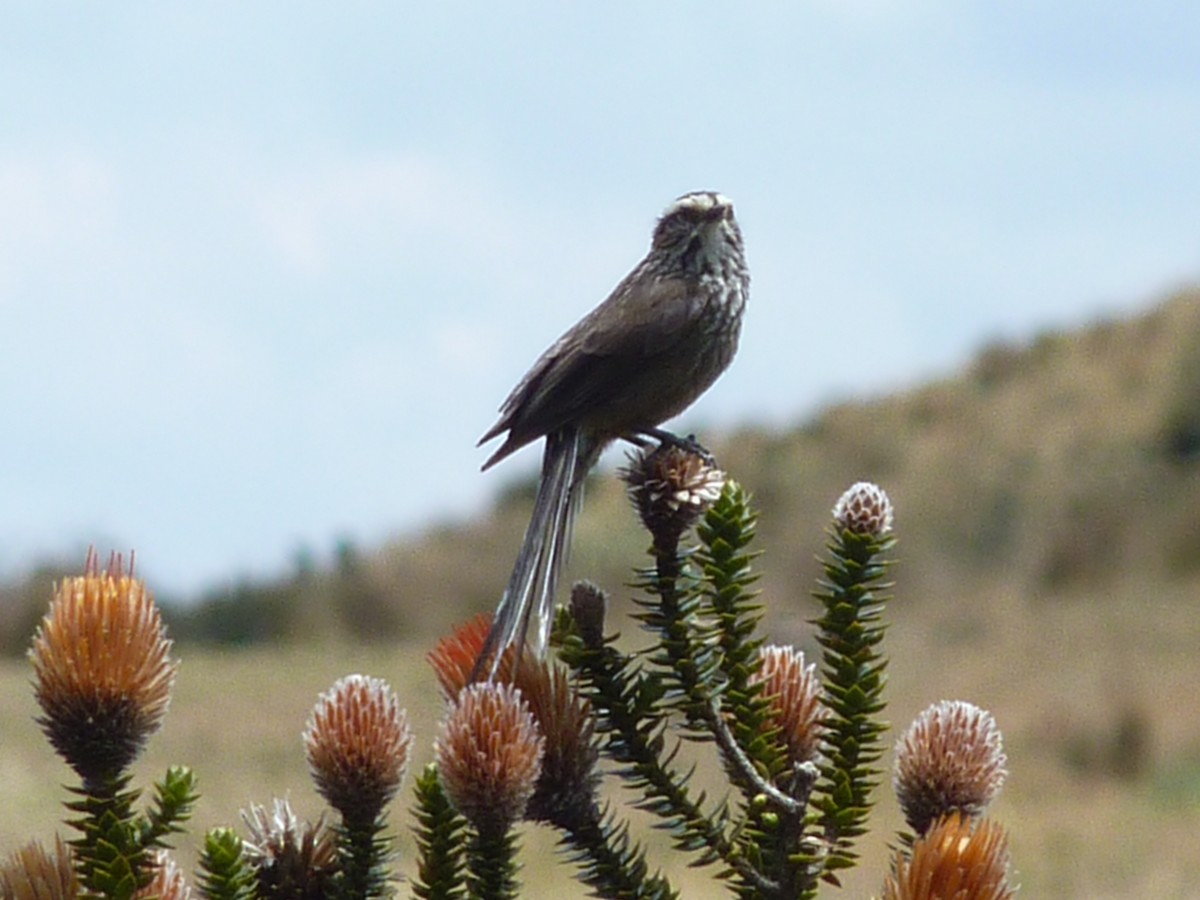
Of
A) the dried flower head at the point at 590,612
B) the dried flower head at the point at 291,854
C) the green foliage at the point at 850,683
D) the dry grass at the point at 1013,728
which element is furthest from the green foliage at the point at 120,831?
the dry grass at the point at 1013,728

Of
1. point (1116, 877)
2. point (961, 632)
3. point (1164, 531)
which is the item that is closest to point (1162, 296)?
point (1164, 531)

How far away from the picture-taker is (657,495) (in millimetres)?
3084

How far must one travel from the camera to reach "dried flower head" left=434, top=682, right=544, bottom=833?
2455 mm

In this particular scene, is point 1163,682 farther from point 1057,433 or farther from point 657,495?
point 657,495

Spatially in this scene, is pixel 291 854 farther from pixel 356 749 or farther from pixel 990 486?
pixel 990 486

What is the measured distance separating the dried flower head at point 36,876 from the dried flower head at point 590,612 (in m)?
0.87

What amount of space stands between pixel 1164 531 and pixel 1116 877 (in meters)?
13.6

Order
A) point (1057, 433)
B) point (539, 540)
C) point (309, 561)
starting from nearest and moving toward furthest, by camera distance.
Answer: point (539, 540) < point (309, 561) < point (1057, 433)

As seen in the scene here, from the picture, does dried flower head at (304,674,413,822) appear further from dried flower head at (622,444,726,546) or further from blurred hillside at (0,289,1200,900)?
blurred hillside at (0,289,1200,900)

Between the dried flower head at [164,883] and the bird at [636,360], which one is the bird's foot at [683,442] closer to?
the bird at [636,360]

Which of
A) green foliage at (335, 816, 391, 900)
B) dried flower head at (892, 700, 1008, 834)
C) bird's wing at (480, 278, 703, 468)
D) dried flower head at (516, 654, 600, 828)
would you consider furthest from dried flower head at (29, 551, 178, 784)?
bird's wing at (480, 278, 703, 468)

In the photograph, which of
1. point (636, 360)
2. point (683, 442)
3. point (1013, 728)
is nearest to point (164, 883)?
point (683, 442)

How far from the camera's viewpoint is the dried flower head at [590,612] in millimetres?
2883

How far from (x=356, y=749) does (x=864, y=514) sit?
918 mm
